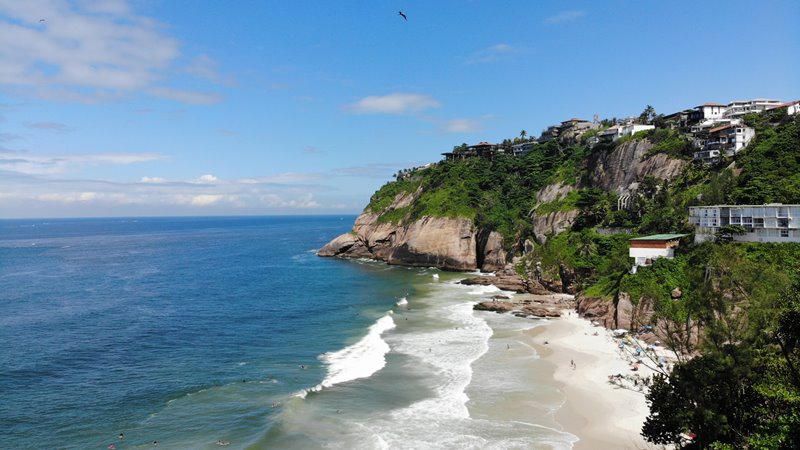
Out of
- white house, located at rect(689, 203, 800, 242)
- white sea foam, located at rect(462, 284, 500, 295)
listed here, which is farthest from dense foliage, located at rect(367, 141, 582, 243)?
white house, located at rect(689, 203, 800, 242)

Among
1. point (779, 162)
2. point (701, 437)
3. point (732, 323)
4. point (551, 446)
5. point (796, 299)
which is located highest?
point (779, 162)

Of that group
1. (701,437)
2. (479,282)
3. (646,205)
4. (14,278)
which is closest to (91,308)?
(14,278)

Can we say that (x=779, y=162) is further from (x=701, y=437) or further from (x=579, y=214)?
(x=701, y=437)

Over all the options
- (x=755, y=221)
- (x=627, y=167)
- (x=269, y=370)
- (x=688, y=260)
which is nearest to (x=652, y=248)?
(x=688, y=260)

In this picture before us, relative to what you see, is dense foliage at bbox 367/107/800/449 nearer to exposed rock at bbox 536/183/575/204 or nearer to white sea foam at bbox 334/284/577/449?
exposed rock at bbox 536/183/575/204

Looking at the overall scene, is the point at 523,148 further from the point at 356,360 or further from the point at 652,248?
the point at 356,360

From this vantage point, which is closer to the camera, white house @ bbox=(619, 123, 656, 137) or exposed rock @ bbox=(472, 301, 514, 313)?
exposed rock @ bbox=(472, 301, 514, 313)
